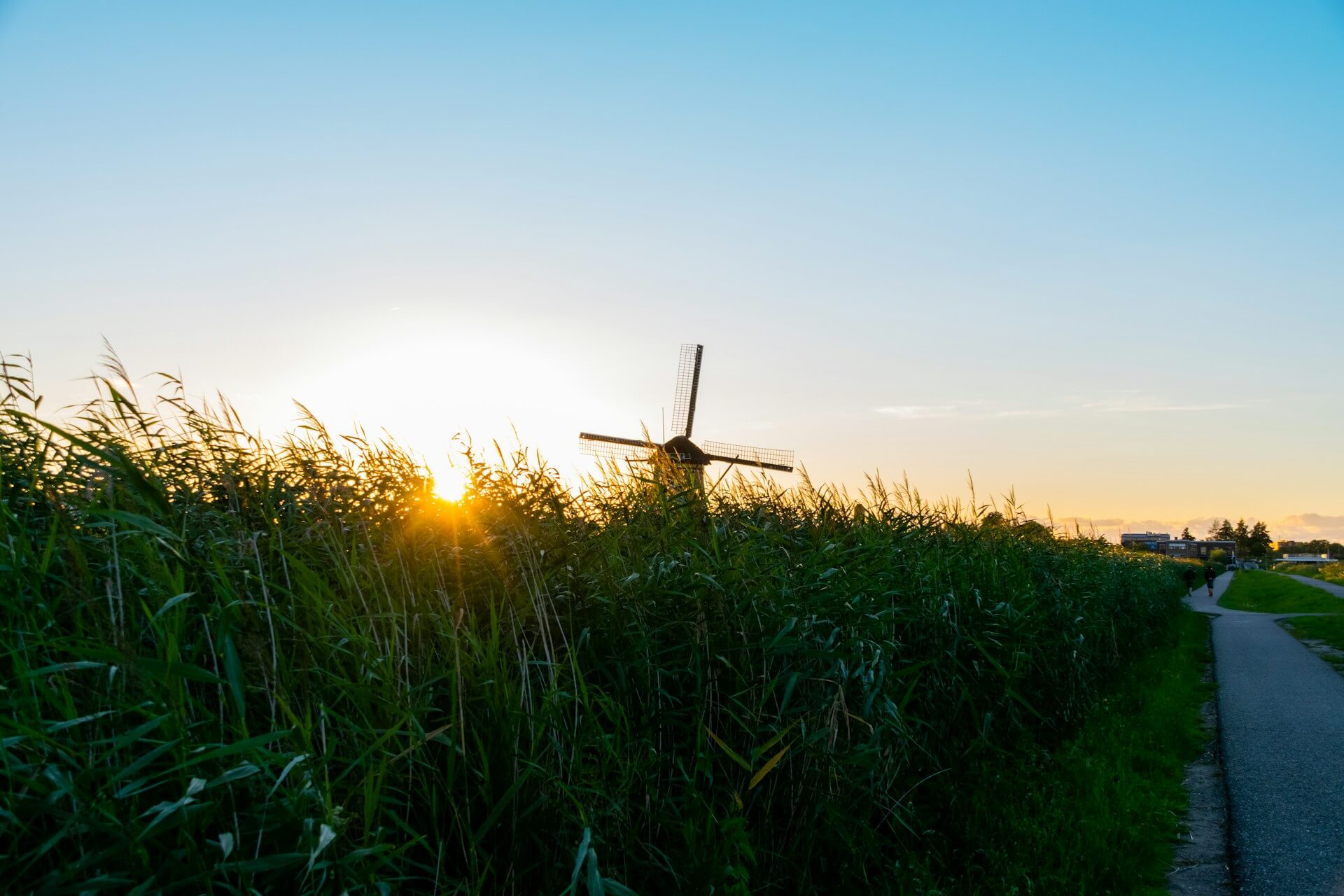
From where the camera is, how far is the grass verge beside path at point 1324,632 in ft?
53.3

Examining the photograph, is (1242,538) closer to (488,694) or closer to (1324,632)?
(1324,632)

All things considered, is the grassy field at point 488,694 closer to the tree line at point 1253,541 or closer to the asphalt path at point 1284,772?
the asphalt path at point 1284,772

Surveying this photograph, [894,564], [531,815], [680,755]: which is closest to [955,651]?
[894,564]

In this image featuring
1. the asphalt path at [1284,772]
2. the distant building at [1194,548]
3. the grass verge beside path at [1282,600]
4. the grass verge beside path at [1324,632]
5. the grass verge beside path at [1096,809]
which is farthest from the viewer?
the distant building at [1194,548]

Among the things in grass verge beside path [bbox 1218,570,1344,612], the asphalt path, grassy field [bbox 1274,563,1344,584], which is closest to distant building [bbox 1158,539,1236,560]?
grassy field [bbox 1274,563,1344,584]

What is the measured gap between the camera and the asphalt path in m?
5.58

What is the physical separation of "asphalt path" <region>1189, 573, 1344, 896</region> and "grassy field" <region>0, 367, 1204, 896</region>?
1.92 ft

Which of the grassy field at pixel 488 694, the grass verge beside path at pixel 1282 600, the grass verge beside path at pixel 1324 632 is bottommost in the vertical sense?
the grass verge beside path at pixel 1282 600

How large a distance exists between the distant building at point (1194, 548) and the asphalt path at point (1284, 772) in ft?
532

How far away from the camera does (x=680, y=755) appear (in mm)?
4512

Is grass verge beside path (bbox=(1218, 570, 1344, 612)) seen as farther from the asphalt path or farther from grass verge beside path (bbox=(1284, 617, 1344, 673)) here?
the asphalt path

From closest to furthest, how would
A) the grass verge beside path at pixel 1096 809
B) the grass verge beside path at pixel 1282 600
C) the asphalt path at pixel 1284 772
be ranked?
the grass verge beside path at pixel 1096 809 → the asphalt path at pixel 1284 772 → the grass verge beside path at pixel 1282 600

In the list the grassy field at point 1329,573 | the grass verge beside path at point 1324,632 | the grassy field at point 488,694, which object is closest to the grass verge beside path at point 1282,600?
the grass verge beside path at point 1324,632

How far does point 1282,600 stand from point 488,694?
153 ft
